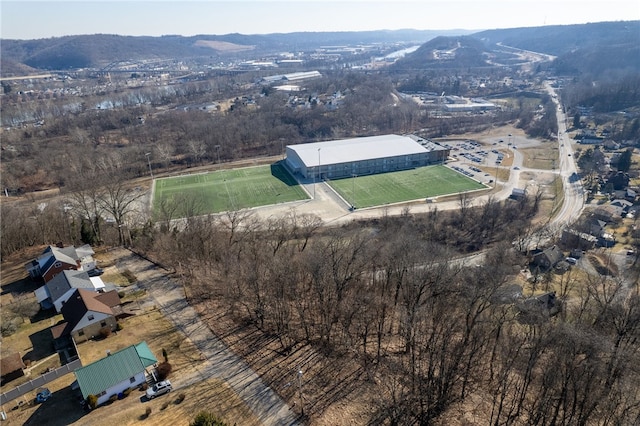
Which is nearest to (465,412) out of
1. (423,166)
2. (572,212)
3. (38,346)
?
(38,346)

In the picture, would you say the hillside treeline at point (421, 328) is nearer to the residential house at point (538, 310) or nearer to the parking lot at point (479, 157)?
the residential house at point (538, 310)

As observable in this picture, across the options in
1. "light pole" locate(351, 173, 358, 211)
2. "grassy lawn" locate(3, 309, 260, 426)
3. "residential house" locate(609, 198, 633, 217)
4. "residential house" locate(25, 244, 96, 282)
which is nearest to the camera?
"grassy lawn" locate(3, 309, 260, 426)

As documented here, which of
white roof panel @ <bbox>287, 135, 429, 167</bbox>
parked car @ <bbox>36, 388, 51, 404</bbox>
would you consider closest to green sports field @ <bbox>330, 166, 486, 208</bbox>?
white roof panel @ <bbox>287, 135, 429, 167</bbox>

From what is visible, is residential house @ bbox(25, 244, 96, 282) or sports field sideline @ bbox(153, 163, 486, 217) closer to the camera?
residential house @ bbox(25, 244, 96, 282)

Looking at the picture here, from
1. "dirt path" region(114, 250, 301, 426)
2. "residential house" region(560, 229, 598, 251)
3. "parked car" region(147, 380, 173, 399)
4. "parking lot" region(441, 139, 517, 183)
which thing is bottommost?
"residential house" region(560, 229, 598, 251)

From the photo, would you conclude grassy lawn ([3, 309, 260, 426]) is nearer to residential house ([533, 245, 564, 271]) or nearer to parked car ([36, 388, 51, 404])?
parked car ([36, 388, 51, 404])

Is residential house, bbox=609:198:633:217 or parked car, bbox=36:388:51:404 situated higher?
parked car, bbox=36:388:51:404
